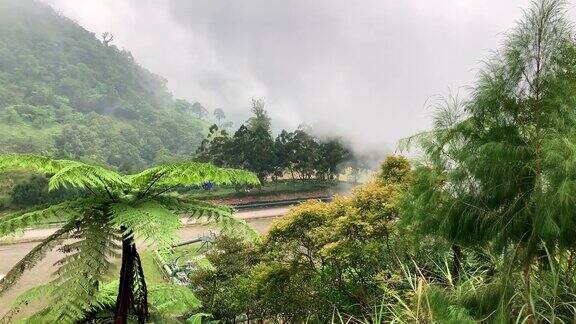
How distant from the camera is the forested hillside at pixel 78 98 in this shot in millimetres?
44316

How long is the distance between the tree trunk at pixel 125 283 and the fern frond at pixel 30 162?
0.75 meters

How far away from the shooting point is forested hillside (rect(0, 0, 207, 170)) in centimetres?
4432

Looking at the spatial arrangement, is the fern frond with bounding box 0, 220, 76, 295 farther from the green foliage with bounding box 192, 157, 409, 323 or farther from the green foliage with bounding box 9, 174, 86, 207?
the green foliage with bounding box 9, 174, 86, 207

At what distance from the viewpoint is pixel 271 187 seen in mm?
30219

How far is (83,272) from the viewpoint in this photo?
2.92m

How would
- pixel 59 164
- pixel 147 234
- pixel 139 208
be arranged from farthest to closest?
pixel 59 164 < pixel 139 208 < pixel 147 234

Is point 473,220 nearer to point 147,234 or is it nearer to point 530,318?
point 530,318

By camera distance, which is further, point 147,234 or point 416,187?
point 416,187

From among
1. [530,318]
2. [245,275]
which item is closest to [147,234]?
[530,318]

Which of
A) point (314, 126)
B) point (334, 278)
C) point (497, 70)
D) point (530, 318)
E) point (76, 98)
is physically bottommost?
point (334, 278)

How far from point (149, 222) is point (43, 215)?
0.86 m

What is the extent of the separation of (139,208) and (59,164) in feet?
2.36

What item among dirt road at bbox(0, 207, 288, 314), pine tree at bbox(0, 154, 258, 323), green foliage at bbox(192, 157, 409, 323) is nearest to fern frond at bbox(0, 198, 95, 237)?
pine tree at bbox(0, 154, 258, 323)

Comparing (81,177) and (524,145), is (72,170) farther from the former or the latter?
(524,145)
